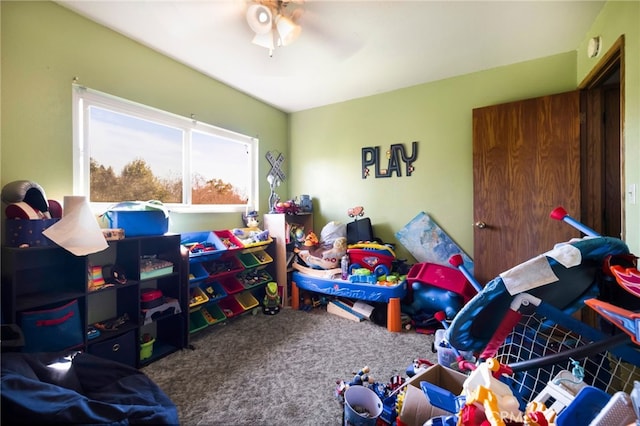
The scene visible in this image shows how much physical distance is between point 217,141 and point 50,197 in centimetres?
153

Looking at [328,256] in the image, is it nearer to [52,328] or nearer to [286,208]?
[286,208]

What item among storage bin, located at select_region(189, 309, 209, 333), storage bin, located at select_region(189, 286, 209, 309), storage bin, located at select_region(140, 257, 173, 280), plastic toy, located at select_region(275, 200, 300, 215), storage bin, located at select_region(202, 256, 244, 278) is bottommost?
storage bin, located at select_region(189, 309, 209, 333)

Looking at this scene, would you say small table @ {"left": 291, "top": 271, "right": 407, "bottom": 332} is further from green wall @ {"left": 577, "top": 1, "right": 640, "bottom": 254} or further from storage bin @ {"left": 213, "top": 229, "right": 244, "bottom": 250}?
green wall @ {"left": 577, "top": 1, "right": 640, "bottom": 254}

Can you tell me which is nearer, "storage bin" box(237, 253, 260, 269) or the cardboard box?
the cardboard box

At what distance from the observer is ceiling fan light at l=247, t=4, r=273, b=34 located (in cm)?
164

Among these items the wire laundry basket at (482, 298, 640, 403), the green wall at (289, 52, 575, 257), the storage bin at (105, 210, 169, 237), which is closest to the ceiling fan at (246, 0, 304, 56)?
the storage bin at (105, 210, 169, 237)

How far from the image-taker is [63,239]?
1527mm

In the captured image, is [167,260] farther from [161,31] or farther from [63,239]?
[161,31]

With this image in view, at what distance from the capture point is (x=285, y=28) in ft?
5.62

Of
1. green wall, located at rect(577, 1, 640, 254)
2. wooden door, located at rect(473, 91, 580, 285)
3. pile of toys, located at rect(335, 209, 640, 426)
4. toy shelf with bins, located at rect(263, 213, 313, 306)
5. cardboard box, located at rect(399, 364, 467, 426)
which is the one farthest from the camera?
toy shelf with bins, located at rect(263, 213, 313, 306)

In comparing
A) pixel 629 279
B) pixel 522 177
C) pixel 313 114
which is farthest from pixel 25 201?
pixel 522 177

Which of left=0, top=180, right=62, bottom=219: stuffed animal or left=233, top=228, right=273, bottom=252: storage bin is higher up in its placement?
left=0, top=180, right=62, bottom=219: stuffed animal

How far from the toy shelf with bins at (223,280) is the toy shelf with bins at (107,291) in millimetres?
158

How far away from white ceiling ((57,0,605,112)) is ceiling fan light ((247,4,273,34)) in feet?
0.43
